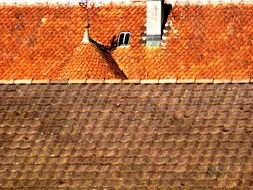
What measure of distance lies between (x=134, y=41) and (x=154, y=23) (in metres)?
0.85

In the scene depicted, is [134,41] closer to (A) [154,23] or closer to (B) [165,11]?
(A) [154,23]

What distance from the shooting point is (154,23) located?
33906mm

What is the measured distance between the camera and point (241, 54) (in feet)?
106

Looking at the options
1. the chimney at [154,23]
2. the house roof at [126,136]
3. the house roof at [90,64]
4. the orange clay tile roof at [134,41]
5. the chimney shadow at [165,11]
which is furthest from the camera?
the chimney shadow at [165,11]

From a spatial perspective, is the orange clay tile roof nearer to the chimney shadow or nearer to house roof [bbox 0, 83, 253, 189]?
the chimney shadow

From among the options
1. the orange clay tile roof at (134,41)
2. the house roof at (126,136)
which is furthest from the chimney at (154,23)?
the house roof at (126,136)

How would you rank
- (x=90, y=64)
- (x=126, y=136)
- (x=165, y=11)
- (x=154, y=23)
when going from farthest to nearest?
(x=165, y=11) → (x=154, y=23) → (x=90, y=64) → (x=126, y=136)

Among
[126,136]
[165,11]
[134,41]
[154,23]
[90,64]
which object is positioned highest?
[126,136]

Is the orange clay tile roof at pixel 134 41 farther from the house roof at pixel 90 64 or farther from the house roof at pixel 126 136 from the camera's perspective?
the house roof at pixel 126 136

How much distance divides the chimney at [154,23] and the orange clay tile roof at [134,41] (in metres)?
0.24

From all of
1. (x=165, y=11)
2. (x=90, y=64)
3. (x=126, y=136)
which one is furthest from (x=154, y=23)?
(x=126, y=136)

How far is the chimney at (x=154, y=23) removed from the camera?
33656 millimetres

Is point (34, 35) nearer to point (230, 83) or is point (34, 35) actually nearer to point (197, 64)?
point (197, 64)

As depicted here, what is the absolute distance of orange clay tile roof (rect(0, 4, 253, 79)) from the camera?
3219 centimetres
